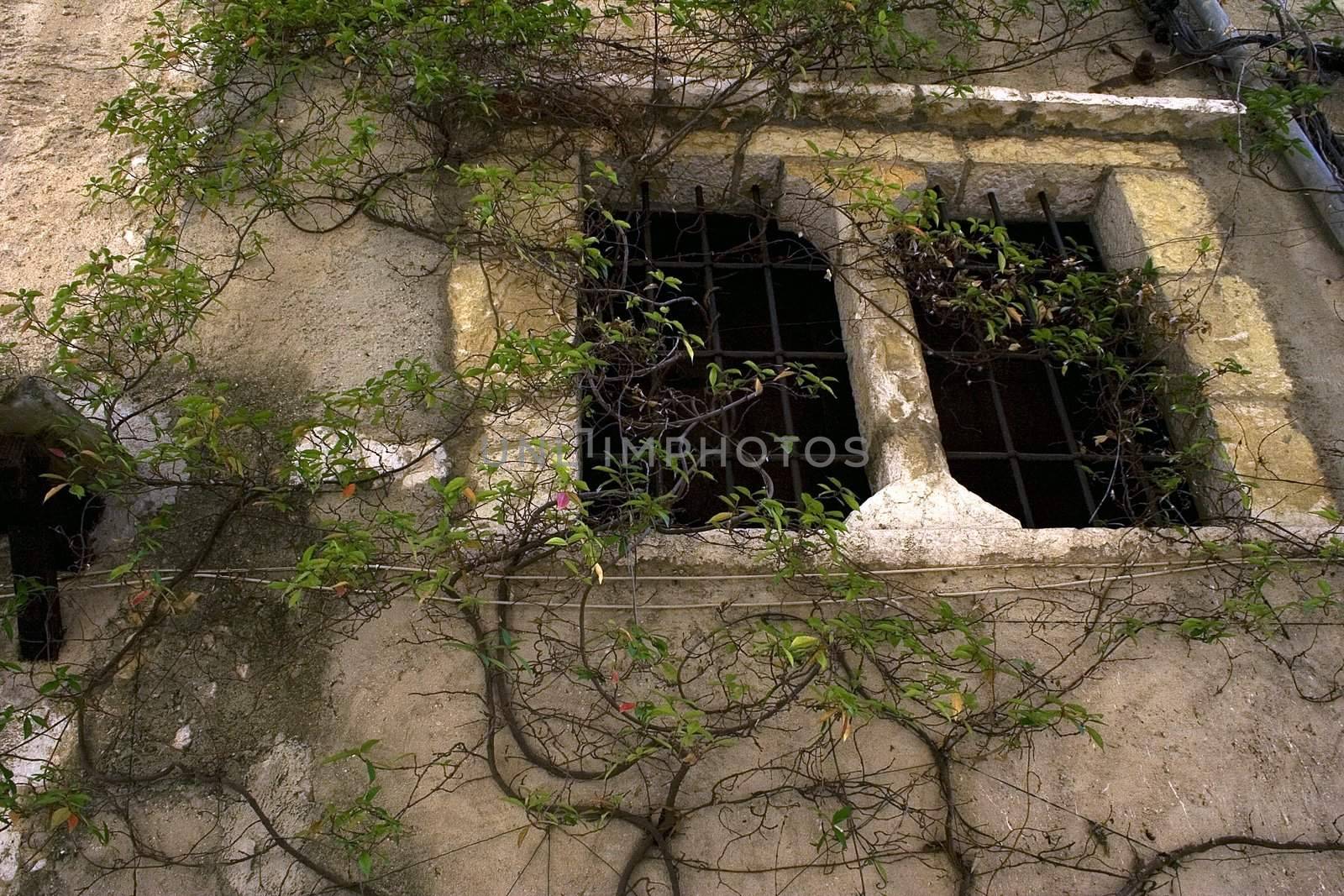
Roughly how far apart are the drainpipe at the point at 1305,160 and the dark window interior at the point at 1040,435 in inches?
28.2

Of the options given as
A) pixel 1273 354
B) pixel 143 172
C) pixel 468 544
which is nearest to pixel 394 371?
pixel 468 544

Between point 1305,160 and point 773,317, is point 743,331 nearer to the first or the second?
point 773,317

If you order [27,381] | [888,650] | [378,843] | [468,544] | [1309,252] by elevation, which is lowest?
[378,843]

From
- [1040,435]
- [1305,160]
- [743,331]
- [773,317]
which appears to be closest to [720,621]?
[773,317]

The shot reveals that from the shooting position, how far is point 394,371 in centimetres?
254

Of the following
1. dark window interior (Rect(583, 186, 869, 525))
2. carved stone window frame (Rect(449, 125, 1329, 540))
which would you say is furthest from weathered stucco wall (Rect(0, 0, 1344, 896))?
dark window interior (Rect(583, 186, 869, 525))

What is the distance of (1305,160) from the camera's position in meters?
3.51

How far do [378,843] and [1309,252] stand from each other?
3.30 metres

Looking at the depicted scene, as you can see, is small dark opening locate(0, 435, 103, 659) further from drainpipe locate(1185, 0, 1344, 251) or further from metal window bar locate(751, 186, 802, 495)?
drainpipe locate(1185, 0, 1344, 251)

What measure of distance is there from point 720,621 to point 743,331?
52.6 inches

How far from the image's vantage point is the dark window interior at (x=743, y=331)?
2.96 metres

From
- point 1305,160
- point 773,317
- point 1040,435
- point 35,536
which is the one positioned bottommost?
point 1040,435

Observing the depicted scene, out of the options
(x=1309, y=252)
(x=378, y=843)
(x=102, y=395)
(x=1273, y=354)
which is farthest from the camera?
(x=1309, y=252)

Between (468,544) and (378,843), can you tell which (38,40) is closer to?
(468,544)
